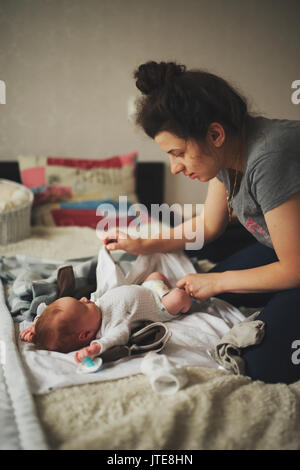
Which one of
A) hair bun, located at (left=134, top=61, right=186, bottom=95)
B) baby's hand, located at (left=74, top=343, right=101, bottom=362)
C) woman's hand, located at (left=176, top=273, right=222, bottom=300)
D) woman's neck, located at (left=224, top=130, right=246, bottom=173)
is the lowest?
baby's hand, located at (left=74, top=343, right=101, bottom=362)

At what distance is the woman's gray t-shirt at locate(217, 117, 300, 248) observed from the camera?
92 cm

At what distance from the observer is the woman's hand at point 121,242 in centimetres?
132

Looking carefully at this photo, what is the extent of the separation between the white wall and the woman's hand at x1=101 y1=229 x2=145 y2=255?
0.74 meters

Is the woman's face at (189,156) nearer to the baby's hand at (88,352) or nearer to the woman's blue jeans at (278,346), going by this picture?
the woman's blue jeans at (278,346)

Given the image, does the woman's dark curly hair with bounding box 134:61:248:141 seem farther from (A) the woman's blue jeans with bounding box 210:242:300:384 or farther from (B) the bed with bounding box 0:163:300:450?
(B) the bed with bounding box 0:163:300:450

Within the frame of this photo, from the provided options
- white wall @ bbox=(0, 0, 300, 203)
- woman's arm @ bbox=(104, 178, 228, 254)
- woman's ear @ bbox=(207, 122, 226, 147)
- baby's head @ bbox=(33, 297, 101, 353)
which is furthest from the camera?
white wall @ bbox=(0, 0, 300, 203)

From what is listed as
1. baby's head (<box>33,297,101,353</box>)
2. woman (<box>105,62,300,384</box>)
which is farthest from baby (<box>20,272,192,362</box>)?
woman (<box>105,62,300,384</box>)

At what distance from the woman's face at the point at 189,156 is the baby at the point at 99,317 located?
0.38 metres

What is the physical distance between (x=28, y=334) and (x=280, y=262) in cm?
70

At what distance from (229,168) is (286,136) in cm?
19

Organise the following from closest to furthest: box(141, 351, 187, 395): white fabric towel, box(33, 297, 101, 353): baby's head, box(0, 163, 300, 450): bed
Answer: box(0, 163, 300, 450): bed → box(141, 351, 187, 395): white fabric towel → box(33, 297, 101, 353): baby's head

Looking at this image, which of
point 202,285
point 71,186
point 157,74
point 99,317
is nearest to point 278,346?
point 202,285

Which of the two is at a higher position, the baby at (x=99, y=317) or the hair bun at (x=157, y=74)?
the hair bun at (x=157, y=74)

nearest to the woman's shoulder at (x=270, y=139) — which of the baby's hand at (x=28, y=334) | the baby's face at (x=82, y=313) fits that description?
the baby's face at (x=82, y=313)
